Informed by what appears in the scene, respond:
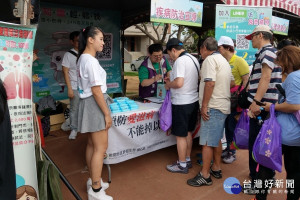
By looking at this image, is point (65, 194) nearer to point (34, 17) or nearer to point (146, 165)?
point (146, 165)

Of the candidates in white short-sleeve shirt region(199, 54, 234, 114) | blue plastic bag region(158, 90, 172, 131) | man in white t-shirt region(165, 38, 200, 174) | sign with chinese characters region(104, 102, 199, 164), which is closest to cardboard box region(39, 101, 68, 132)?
sign with chinese characters region(104, 102, 199, 164)

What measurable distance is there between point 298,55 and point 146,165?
2265 mm

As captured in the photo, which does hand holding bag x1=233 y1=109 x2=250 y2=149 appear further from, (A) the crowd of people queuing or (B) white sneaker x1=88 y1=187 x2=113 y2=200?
(B) white sneaker x1=88 y1=187 x2=113 y2=200

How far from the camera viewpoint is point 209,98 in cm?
260

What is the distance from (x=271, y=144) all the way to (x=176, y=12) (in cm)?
186

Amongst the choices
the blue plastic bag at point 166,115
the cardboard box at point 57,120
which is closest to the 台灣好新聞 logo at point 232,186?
the blue plastic bag at point 166,115

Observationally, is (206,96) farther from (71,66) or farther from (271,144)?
(71,66)

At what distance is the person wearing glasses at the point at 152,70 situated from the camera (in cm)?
347

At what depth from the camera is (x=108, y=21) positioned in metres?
5.79

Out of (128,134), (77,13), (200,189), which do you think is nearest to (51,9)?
(77,13)

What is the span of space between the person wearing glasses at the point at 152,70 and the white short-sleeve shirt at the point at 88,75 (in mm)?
1347

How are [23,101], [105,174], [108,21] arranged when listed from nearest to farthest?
[23,101]
[105,174]
[108,21]

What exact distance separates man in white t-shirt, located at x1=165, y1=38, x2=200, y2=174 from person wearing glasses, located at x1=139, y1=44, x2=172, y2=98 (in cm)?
55

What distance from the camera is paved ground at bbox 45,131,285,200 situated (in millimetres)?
2623
